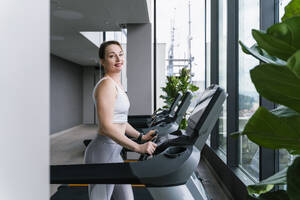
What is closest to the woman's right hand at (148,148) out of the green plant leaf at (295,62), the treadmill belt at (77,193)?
the green plant leaf at (295,62)

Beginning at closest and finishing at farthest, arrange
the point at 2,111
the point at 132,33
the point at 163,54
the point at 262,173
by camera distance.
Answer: the point at 2,111, the point at 262,173, the point at 132,33, the point at 163,54

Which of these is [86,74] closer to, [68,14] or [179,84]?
[179,84]

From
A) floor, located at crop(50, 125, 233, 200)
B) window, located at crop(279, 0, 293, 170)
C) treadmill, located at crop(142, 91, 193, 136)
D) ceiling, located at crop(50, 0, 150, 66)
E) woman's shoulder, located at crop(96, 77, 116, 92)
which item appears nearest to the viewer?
woman's shoulder, located at crop(96, 77, 116, 92)

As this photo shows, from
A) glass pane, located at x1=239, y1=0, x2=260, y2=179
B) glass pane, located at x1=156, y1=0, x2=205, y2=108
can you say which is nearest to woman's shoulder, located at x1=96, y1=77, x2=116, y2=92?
glass pane, located at x1=239, y1=0, x2=260, y2=179

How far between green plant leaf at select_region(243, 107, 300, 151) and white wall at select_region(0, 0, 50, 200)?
366 mm

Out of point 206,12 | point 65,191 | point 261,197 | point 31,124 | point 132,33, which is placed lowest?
point 65,191

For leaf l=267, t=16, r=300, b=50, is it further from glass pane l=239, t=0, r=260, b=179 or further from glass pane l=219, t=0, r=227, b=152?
glass pane l=219, t=0, r=227, b=152

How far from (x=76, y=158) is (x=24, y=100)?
4954 mm

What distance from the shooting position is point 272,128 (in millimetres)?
420

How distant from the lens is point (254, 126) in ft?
1.35

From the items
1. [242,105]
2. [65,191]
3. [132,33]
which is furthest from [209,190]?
[132,33]

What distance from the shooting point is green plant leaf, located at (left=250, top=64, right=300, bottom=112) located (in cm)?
39

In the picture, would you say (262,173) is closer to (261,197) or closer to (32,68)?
(261,197)

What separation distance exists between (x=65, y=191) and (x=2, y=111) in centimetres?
323
